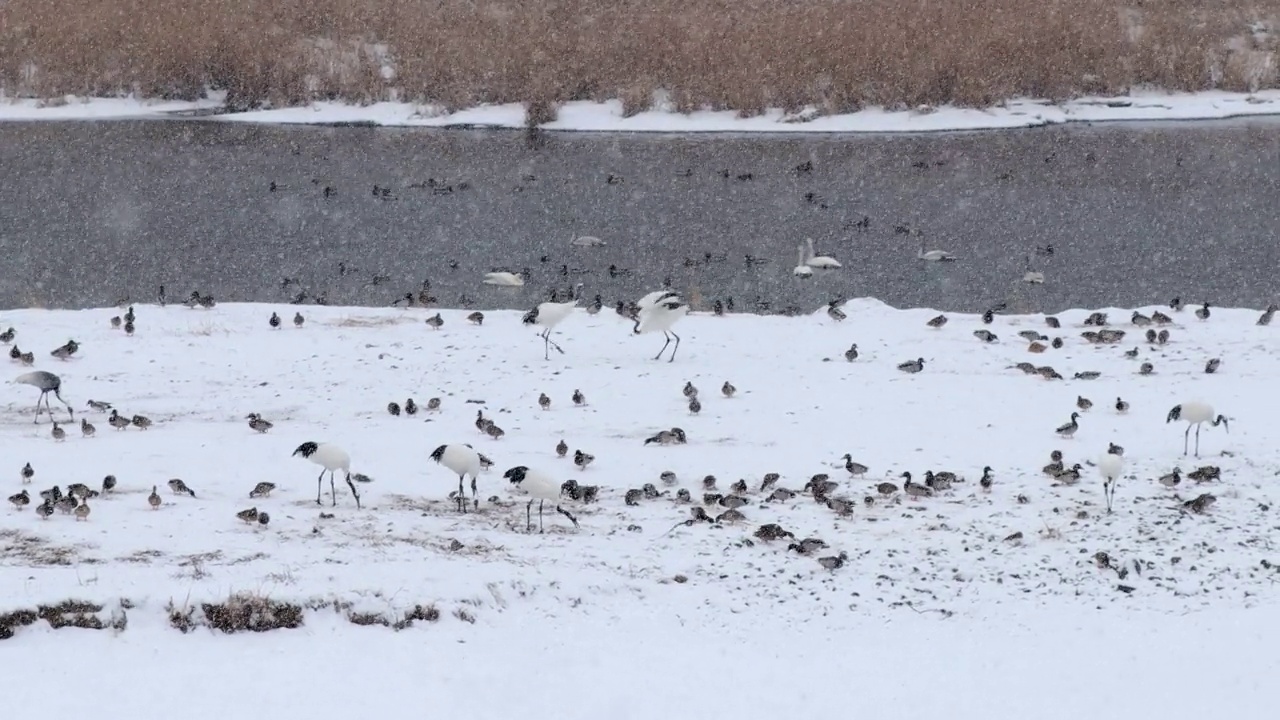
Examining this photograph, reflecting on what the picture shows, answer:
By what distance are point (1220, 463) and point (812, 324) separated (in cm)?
738

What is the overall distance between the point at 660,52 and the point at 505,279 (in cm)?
2159

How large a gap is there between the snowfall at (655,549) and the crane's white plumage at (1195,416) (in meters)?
0.16

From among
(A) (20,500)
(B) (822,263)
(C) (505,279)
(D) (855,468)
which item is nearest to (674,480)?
(D) (855,468)

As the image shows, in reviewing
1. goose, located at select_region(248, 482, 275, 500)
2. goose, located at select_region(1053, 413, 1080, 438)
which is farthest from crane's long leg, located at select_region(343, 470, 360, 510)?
goose, located at select_region(1053, 413, 1080, 438)

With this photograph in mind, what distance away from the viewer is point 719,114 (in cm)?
4397

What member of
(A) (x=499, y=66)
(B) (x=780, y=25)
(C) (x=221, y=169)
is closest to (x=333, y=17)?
(A) (x=499, y=66)

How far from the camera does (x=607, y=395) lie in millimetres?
16172

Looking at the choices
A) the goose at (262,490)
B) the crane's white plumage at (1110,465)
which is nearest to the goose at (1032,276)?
the crane's white plumage at (1110,465)

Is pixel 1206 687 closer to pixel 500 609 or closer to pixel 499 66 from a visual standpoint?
pixel 500 609

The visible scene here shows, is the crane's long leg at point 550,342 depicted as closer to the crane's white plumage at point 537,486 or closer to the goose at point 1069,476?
the crane's white plumage at point 537,486

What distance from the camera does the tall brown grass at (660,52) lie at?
44.5 meters

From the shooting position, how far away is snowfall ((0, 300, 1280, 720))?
9.20m

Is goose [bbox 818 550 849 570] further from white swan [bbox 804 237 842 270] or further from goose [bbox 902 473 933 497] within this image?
white swan [bbox 804 237 842 270]

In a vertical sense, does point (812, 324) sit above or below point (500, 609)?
above
